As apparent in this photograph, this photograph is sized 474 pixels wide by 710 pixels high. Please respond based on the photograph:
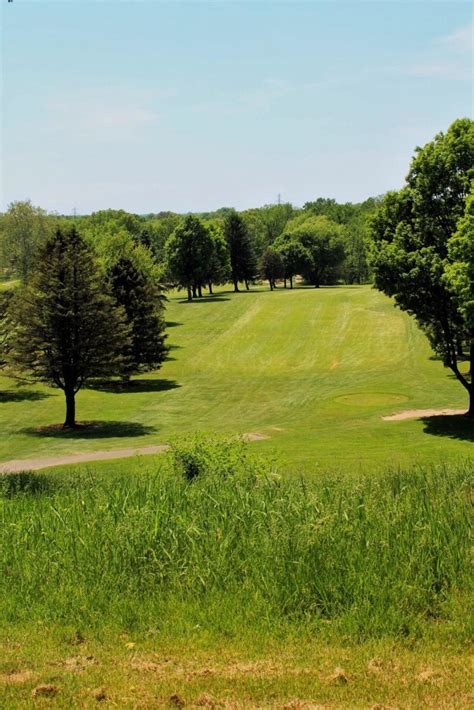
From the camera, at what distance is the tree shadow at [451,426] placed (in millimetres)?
31302

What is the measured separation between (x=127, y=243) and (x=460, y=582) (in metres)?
76.6

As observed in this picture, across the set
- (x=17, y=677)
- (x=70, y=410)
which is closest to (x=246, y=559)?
(x=17, y=677)

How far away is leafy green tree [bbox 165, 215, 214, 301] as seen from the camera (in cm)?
10012

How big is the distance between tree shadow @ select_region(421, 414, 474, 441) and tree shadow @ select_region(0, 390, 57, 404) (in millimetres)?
28924

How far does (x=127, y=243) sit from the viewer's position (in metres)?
81.7

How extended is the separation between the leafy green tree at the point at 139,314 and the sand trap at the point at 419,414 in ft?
75.1

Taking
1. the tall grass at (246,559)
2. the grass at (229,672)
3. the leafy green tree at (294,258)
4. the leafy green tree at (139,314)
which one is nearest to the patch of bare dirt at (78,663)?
the grass at (229,672)

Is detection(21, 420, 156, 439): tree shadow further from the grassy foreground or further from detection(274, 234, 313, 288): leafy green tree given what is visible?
detection(274, 234, 313, 288): leafy green tree

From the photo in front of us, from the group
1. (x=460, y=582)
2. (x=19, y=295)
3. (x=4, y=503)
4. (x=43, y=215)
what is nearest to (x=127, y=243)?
(x=43, y=215)

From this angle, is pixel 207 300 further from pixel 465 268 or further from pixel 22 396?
pixel 465 268

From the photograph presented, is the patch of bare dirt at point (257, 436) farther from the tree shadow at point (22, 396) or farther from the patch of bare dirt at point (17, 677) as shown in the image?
the patch of bare dirt at point (17, 677)

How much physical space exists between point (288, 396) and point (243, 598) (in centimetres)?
4049

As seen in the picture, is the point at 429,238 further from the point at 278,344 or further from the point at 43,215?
the point at 43,215

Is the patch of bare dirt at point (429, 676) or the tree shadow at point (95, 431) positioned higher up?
the patch of bare dirt at point (429, 676)
